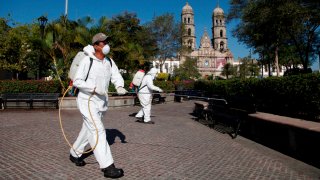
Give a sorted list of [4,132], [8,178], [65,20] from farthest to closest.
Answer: [65,20]
[4,132]
[8,178]

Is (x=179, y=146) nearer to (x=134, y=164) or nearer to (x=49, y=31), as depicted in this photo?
(x=134, y=164)

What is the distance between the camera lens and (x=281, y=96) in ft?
34.4

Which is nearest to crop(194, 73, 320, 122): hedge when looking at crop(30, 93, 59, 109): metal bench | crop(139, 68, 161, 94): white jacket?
crop(139, 68, 161, 94): white jacket

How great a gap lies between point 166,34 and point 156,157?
3965cm

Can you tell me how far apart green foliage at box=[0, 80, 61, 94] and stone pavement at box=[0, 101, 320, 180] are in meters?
7.75

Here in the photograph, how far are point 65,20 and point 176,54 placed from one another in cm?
2671

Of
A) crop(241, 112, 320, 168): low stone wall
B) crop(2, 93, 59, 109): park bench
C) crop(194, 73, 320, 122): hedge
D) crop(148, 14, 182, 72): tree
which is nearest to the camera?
crop(241, 112, 320, 168): low stone wall

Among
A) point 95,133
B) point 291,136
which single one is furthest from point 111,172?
point 291,136

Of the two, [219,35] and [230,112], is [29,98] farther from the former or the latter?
[219,35]

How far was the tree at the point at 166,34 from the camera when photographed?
4362 centimetres

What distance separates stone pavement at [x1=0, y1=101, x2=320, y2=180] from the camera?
4594 millimetres

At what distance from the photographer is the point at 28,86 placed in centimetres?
1581

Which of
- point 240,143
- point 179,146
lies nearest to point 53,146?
point 179,146

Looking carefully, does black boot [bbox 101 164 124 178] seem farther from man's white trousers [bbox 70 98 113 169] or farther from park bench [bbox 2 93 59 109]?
park bench [bbox 2 93 59 109]
